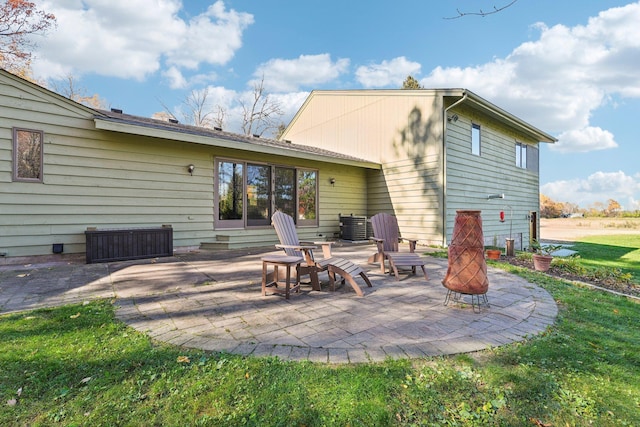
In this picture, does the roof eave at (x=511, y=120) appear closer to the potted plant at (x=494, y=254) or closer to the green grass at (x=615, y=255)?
the potted plant at (x=494, y=254)

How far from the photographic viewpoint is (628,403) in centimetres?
162

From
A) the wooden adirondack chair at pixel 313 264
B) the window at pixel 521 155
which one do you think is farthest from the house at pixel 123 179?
the window at pixel 521 155

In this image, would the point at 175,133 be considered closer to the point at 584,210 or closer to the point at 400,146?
the point at 400,146

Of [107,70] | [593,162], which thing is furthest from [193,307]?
[593,162]

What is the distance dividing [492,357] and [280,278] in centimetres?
267

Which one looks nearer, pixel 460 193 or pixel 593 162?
pixel 460 193

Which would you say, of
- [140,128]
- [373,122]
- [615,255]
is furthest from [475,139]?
[140,128]

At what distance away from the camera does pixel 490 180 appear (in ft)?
34.1

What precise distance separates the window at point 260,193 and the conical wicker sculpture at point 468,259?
6.09 metres

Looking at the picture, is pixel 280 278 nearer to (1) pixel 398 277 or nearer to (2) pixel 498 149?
(1) pixel 398 277

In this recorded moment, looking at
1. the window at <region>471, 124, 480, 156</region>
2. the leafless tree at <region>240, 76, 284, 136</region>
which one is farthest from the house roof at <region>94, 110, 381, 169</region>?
the leafless tree at <region>240, 76, 284, 136</region>

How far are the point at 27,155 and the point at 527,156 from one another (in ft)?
52.7

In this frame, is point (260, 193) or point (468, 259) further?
point (260, 193)

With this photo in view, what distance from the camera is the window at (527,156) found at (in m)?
12.0
